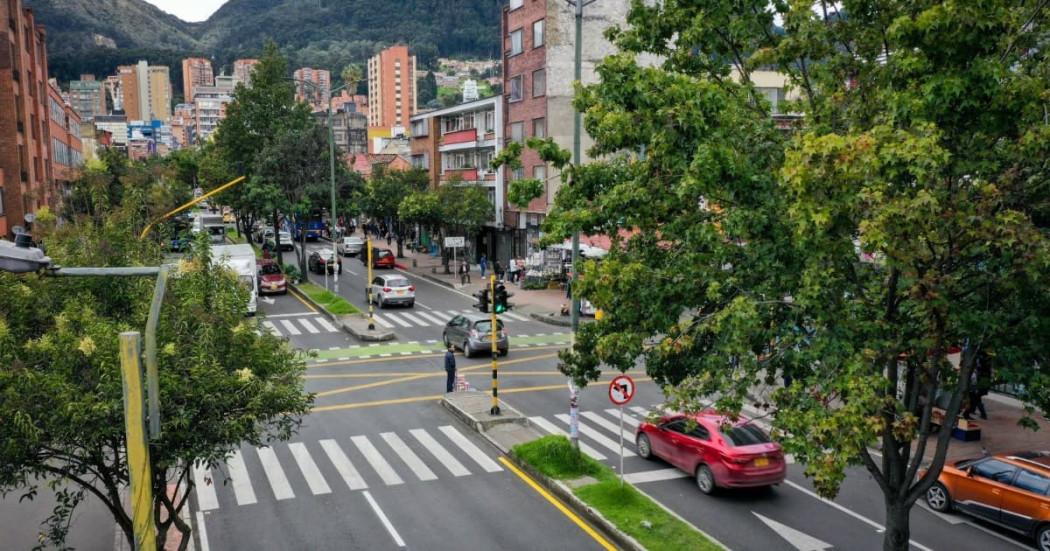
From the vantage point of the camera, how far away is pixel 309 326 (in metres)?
39.0

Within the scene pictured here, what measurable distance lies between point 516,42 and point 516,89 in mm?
2966

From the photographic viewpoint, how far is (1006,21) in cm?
909

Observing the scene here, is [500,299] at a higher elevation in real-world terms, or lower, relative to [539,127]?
lower

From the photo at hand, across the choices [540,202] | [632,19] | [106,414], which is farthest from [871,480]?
[540,202]

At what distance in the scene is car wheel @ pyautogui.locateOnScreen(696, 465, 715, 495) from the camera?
17.0 metres

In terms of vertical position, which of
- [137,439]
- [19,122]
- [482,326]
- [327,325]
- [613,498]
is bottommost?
[327,325]

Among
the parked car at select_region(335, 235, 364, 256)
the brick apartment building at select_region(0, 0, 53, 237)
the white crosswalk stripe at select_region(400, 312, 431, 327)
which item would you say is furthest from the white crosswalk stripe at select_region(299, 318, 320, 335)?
the parked car at select_region(335, 235, 364, 256)

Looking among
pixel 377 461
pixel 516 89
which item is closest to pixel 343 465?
pixel 377 461

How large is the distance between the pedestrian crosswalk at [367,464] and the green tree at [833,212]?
6.39 meters

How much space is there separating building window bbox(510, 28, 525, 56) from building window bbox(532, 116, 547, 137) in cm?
502

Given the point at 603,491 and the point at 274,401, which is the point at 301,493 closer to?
the point at 603,491

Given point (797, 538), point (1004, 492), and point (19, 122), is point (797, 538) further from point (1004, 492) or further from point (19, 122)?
point (19, 122)

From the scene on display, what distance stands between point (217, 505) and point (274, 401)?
23.6ft

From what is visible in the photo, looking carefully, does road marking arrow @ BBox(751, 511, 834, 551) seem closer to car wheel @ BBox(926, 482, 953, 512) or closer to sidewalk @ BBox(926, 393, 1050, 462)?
car wheel @ BBox(926, 482, 953, 512)
